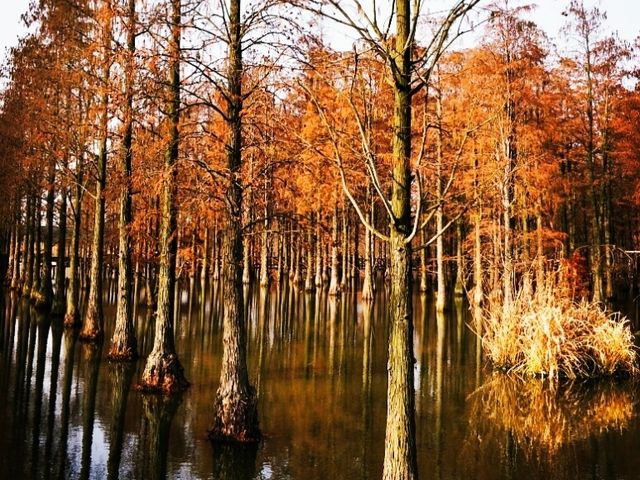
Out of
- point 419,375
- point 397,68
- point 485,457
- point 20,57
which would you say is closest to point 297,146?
point 397,68

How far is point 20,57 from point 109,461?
23088mm

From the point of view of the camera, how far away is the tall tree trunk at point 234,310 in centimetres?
860

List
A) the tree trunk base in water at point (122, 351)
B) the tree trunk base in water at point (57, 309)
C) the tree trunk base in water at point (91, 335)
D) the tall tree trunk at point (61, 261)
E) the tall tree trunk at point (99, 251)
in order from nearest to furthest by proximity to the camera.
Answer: the tree trunk base in water at point (122, 351) → the tall tree trunk at point (99, 251) → the tree trunk base in water at point (91, 335) → the tall tree trunk at point (61, 261) → the tree trunk base in water at point (57, 309)

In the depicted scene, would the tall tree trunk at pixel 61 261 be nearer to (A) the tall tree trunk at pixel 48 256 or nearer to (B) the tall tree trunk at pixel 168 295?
(A) the tall tree trunk at pixel 48 256

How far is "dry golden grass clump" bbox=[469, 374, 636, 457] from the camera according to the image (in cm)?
909

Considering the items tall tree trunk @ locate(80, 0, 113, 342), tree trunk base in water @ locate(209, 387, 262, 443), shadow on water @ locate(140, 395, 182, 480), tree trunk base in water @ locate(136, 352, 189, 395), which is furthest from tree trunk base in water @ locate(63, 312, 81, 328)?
tree trunk base in water @ locate(209, 387, 262, 443)

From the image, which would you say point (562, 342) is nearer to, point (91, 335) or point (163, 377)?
point (163, 377)

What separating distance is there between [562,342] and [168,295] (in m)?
9.30

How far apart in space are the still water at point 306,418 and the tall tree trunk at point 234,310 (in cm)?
38

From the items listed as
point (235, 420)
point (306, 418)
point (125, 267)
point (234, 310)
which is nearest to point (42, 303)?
point (125, 267)

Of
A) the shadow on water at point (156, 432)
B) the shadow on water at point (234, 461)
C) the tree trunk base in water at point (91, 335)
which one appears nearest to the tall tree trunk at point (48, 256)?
the tree trunk base in water at point (91, 335)

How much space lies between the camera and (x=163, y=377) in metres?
11.6

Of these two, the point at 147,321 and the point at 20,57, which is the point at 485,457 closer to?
the point at 147,321

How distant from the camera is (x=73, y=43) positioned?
1781 cm
